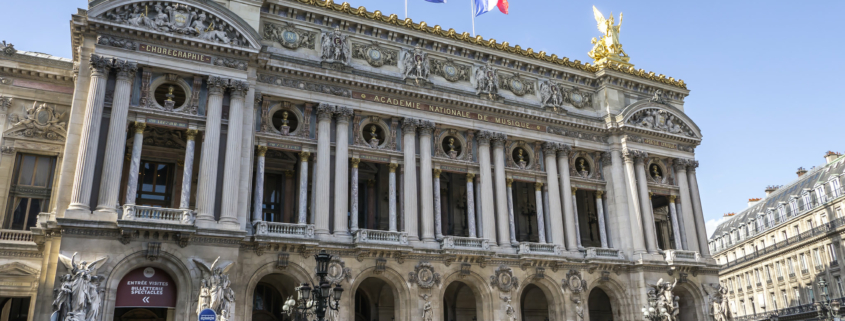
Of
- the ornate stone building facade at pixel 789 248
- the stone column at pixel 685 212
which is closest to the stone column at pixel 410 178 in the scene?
the stone column at pixel 685 212

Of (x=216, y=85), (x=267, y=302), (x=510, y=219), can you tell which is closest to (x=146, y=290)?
(x=267, y=302)

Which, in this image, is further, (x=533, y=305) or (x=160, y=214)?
(x=533, y=305)

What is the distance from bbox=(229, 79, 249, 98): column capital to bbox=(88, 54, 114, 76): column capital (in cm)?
470

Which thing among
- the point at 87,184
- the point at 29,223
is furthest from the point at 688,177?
the point at 29,223

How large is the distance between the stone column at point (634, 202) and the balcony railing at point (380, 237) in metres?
14.3

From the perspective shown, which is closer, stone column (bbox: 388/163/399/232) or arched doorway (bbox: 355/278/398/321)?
stone column (bbox: 388/163/399/232)

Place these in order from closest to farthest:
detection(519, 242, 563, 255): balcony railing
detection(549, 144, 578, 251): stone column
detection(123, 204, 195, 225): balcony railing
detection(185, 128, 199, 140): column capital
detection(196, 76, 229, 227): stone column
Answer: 1. detection(123, 204, 195, 225): balcony railing
2. detection(196, 76, 229, 227): stone column
3. detection(185, 128, 199, 140): column capital
4. detection(519, 242, 563, 255): balcony railing
5. detection(549, 144, 578, 251): stone column

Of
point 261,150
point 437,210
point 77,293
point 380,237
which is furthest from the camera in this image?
point 437,210

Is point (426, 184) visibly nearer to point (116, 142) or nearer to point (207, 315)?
point (207, 315)

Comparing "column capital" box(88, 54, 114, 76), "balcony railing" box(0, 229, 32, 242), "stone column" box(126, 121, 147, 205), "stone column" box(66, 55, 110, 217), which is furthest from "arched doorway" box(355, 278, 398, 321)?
"column capital" box(88, 54, 114, 76)

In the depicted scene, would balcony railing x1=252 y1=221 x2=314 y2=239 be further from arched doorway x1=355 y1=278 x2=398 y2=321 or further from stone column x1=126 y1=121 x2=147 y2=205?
arched doorway x1=355 y1=278 x2=398 y2=321

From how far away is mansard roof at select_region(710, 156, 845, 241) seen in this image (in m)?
55.8

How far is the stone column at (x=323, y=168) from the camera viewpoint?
94.7 feet

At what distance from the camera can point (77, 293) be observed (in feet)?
72.5
